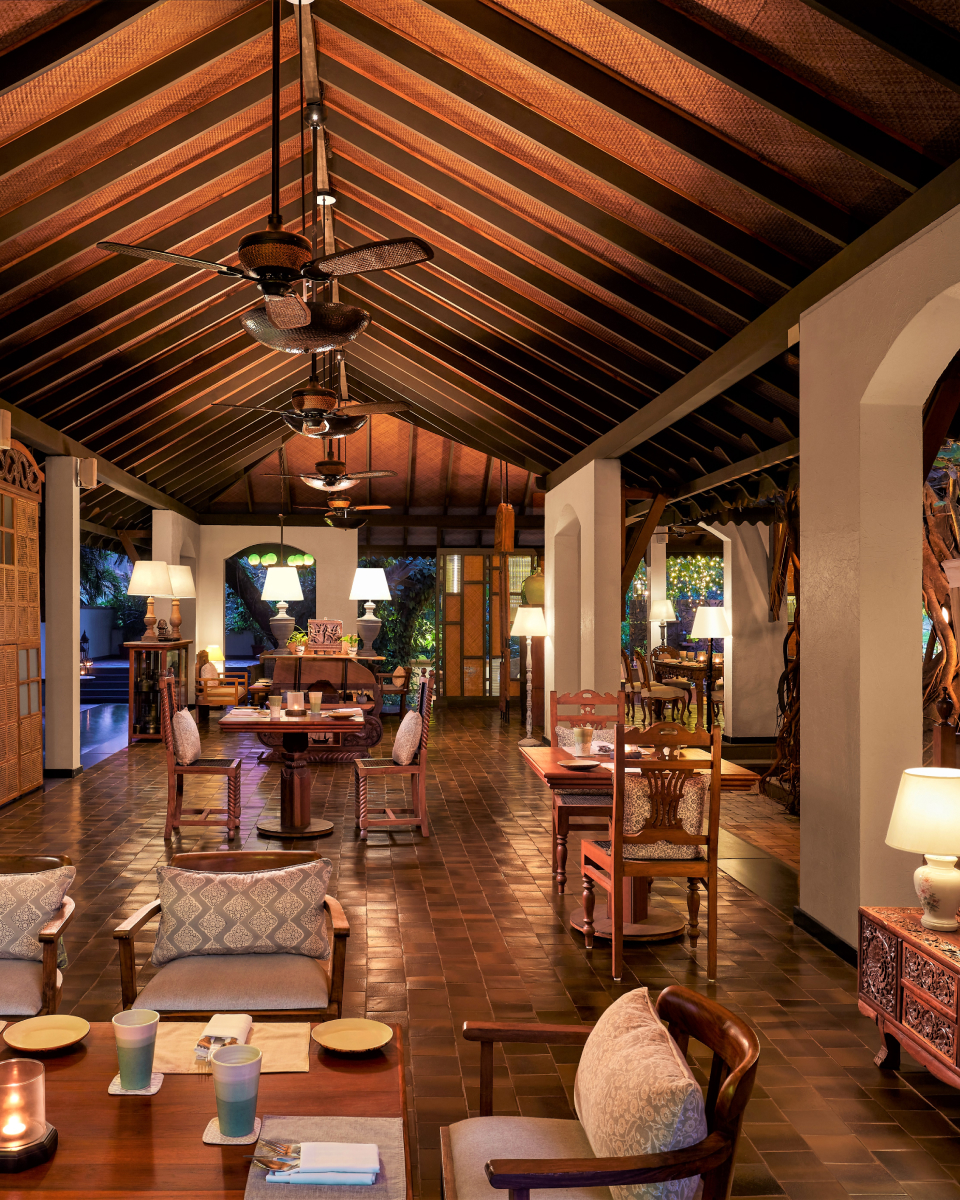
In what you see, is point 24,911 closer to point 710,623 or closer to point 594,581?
point 594,581

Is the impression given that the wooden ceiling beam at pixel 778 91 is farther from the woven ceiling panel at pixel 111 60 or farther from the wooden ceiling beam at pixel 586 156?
the woven ceiling panel at pixel 111 60

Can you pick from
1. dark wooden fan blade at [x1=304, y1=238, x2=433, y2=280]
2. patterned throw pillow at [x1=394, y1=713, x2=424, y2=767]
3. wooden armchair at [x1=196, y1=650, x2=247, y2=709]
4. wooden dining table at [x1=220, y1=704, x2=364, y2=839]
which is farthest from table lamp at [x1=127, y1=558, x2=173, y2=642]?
dark wooden fan blade at [x1=304, y1=238, x2=433, y2=280]

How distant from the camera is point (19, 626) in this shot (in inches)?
326

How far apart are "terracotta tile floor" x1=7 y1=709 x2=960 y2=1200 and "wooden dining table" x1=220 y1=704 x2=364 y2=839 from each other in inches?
10.2

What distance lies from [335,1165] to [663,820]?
8.98 feet

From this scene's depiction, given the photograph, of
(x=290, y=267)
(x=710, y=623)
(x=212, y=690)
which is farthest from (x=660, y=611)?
(x=290, y=267)

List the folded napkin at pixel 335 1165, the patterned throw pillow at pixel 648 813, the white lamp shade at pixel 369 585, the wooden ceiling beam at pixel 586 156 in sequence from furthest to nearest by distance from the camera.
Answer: the white lamp shade at pixel 369 585, the wooden ceiling beam at pixel 586 156, the patterned throw pillow at pixel 648 813, the folded napkin at pixel 335 1165

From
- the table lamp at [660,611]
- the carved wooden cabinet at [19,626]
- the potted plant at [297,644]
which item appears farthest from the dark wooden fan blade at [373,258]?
the table lamp at [660,611]

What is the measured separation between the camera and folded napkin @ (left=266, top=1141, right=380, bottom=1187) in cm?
179

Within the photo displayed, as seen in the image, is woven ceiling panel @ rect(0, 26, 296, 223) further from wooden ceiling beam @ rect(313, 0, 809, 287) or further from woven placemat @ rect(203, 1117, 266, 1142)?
woven placemat @ rect(203, 1117, 266, 1142)

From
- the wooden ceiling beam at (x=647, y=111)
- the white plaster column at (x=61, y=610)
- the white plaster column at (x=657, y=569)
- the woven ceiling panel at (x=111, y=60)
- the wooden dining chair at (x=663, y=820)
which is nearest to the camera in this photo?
the wooden dining chair at (x=663, y=820)

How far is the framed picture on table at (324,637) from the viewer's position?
38.2ft

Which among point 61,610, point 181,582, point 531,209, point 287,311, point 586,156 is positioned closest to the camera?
point 287,311

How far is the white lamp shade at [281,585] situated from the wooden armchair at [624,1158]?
380 inches
